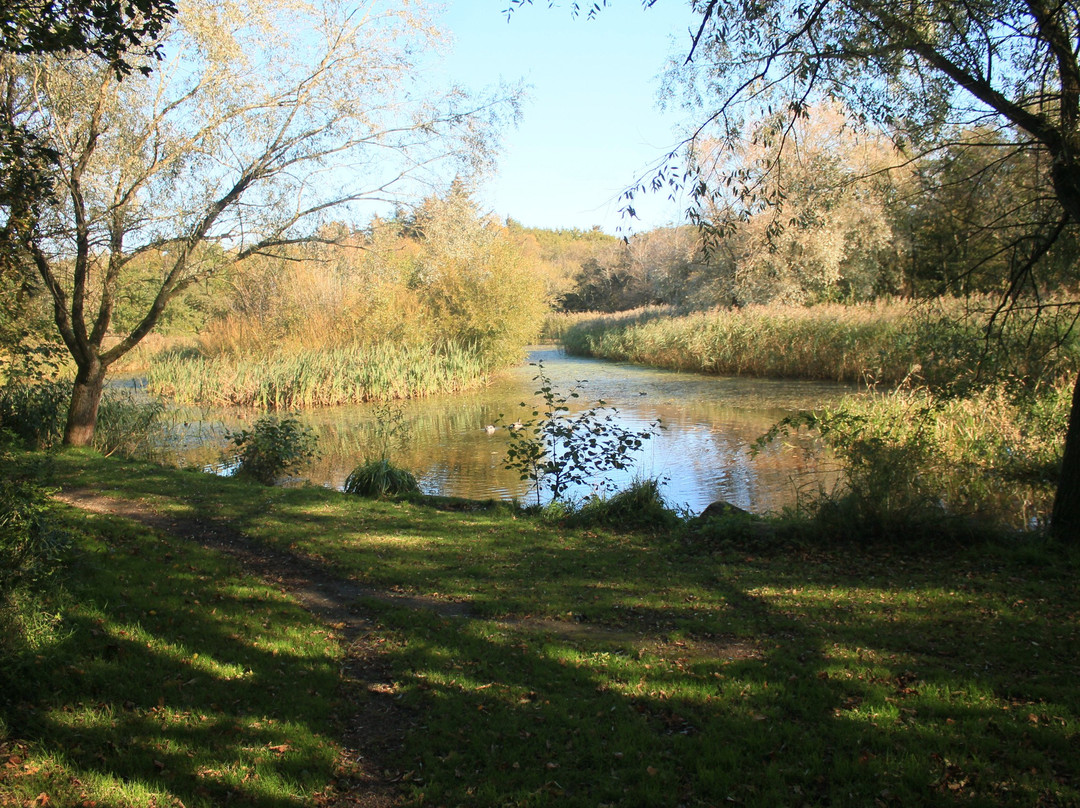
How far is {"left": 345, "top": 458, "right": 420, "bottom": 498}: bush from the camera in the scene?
1013cm

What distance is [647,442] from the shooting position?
1492cm

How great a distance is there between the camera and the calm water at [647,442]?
37.2 feet

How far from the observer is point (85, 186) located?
10.3 m

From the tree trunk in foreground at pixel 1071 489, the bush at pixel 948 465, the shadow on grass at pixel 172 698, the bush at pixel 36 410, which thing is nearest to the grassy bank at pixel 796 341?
the bush at pixel 948 465

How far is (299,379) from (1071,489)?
61.1 feet

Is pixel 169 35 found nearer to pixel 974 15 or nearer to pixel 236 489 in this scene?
pixel 236 489

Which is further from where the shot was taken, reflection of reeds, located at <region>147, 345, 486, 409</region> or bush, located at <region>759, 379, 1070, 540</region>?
reflection of reeds, located at <region>147, 345, 486, 409</region>

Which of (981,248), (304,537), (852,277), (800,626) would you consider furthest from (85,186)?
(852,277)

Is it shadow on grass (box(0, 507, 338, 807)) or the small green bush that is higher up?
the small green bush

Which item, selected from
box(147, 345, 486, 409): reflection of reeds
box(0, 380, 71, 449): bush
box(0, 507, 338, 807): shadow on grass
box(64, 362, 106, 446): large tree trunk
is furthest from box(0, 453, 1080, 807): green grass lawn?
box(147, 345, 486, 409): reflection of reeds

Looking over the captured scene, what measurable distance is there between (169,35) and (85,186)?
2.42m

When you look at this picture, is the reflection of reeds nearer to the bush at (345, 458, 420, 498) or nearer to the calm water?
the calm water

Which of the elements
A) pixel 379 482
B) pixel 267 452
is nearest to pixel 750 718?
pixel 379 482

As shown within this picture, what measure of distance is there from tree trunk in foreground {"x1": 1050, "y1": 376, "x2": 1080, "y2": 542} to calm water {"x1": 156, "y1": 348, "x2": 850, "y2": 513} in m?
2.32
